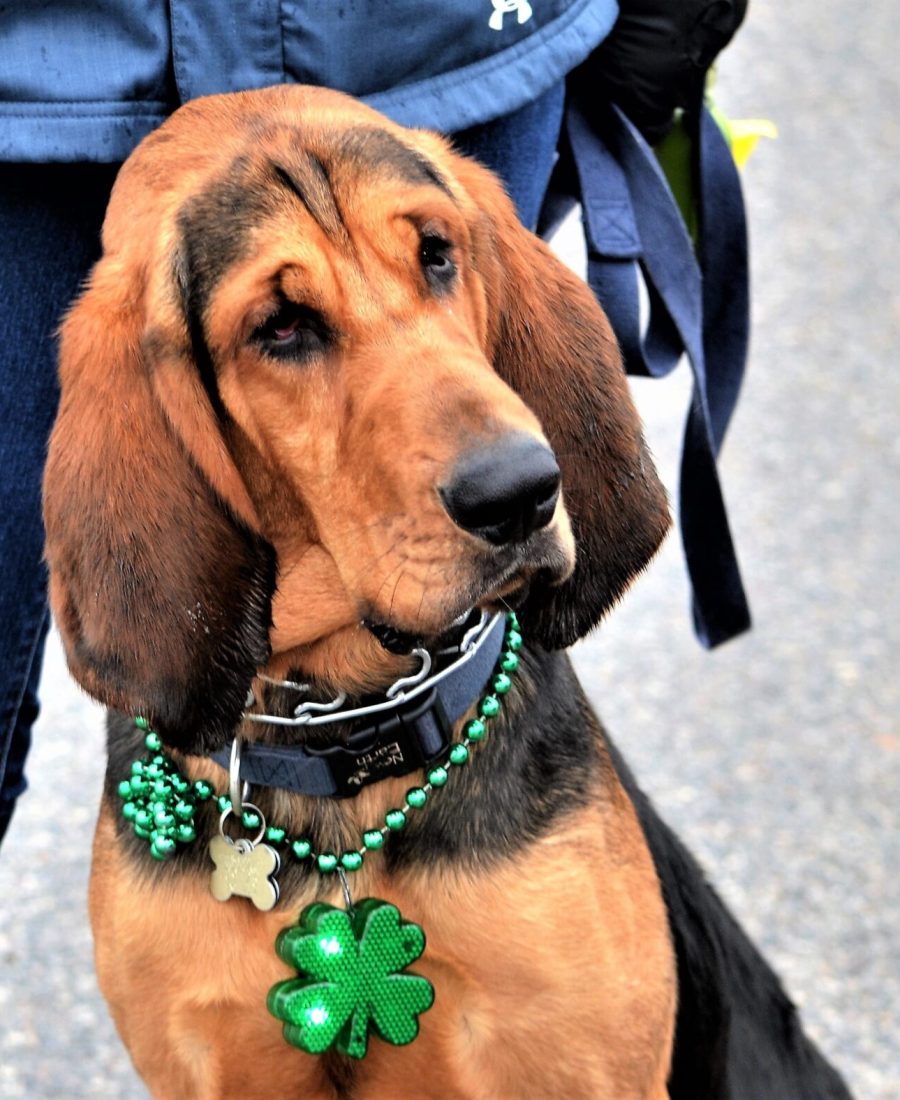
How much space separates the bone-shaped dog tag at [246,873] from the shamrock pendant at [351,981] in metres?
0.07

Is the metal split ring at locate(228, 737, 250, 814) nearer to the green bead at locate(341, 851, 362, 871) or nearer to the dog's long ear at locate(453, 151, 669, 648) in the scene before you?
the green bead at locate(341, 851, 362, 871)

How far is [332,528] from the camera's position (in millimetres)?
2320

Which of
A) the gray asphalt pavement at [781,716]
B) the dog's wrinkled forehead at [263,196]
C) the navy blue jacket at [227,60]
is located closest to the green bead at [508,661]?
the dog's wrinkled forehead at [263,196]

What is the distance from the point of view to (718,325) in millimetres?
3555

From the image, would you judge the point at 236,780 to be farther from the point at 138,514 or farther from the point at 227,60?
the point at 227,60

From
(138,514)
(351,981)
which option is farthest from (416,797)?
(138,514)

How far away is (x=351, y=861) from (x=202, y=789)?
254 mm

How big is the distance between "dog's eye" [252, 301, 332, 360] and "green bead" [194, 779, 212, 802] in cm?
69

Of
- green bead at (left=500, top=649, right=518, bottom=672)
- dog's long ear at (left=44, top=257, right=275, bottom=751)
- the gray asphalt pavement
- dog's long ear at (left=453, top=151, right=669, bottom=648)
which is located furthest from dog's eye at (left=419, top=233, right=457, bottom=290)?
the gray asphalt pavement

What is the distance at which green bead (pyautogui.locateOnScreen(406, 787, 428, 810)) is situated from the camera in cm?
254

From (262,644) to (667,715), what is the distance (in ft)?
8.99

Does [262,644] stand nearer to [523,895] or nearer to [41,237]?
[523,895]

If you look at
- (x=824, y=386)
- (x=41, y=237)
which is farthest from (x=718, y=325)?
(x=824, y=386)

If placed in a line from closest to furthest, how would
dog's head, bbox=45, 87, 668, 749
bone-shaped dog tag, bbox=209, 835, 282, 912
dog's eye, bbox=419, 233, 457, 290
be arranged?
dog's head, bbox=45, 87, 668, 749, dog's eye, bbox=419, 233, 457, 290, bone-shaped dog tag, bbox=209, 835, 282, 912
